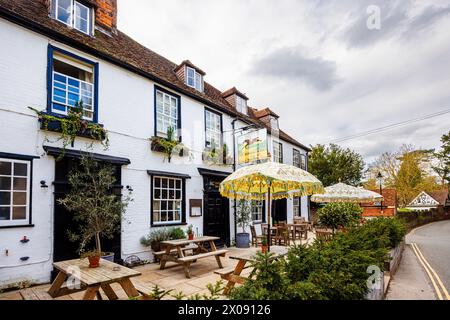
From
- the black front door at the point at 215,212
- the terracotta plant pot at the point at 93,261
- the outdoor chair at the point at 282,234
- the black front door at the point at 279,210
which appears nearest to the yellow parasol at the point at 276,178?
the terracotta plant pot at the point at 93,261

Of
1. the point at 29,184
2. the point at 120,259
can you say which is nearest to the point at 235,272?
the point at 120,259

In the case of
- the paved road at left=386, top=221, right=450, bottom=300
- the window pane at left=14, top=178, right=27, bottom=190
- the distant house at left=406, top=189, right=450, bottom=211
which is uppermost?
the window pane at left=14, top=178, right=27, bottom=190

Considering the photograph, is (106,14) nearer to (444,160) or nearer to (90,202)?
(90,202)

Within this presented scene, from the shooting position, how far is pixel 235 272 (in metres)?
5.45

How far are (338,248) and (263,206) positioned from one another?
407 inches

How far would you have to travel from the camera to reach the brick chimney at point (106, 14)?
957cm

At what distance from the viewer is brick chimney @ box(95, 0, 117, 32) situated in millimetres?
9573

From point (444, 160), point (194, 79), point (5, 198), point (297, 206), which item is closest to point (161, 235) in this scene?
point (5, 198)

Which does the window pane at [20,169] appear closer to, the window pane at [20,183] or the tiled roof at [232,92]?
the window pane at [20,183]

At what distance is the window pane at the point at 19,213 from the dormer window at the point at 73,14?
558 centimetres

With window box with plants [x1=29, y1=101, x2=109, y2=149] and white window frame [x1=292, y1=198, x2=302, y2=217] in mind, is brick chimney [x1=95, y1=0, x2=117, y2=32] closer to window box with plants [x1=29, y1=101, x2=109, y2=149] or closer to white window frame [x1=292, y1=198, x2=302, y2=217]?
window box with plants [x1=29, y1=101, x2=109, y2=149]

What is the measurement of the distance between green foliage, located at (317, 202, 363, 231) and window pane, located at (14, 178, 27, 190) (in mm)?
10302

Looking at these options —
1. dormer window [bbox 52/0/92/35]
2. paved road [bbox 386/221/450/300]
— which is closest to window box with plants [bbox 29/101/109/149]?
dormer window [bbox 52/0/92/35]
